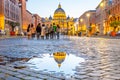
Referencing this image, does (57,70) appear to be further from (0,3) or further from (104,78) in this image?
(0,3)

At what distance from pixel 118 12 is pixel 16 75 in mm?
69125

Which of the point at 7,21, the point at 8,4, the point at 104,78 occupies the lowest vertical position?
the point at 104,78

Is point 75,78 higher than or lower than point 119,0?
lower

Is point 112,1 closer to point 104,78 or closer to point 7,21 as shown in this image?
point 7,21

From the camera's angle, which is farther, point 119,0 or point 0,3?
point 0,3

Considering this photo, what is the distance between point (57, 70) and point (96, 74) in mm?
1010

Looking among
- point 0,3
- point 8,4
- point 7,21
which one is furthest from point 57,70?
point 8,4

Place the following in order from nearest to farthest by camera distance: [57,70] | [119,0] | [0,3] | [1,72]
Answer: [1,72] → [57,70] → [119,0] → [0,3]

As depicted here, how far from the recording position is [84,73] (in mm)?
6543

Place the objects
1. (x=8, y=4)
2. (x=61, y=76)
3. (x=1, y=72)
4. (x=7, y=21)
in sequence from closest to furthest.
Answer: (x=61, y=76)
(x=1, y=72)
(x=7, y=21)
(x=8, y=4)

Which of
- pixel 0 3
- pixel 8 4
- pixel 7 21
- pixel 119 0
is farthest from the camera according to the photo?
pixel 8 4

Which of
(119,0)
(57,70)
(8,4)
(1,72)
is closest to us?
(1,72)

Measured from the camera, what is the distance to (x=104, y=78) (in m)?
5.87

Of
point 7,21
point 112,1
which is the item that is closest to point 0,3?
point 7,21
